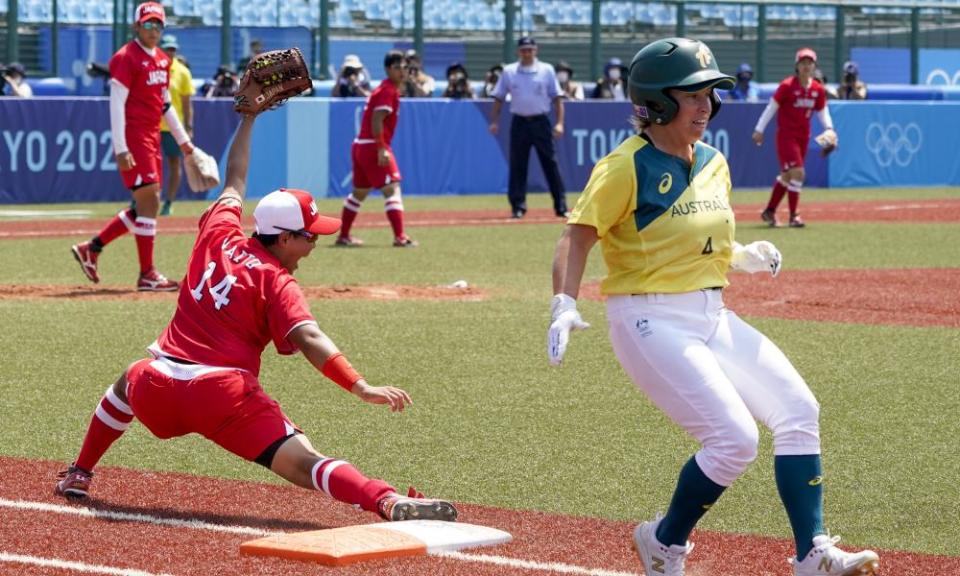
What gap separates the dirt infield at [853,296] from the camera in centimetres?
1228

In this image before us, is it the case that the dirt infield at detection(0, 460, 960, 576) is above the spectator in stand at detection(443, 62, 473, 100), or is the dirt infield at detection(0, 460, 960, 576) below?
below

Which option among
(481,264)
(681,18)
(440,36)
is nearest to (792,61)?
(681,18)

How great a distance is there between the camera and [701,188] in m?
5.55

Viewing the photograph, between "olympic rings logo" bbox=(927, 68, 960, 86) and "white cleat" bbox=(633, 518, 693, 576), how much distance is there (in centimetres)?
3340

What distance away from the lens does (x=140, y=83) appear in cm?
Result: 1280

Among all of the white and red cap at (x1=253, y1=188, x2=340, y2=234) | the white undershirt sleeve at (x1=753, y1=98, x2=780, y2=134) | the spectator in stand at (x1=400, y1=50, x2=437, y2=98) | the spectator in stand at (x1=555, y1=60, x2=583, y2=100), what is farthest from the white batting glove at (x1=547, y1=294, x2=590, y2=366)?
the spectator in stand at (x1=555, y1=60, x2=583, y2=100)

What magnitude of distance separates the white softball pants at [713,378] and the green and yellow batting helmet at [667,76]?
2.13 feet

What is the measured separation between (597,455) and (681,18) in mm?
24474

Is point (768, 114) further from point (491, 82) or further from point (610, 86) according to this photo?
point (610, 86)

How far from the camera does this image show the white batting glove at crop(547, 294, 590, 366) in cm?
515

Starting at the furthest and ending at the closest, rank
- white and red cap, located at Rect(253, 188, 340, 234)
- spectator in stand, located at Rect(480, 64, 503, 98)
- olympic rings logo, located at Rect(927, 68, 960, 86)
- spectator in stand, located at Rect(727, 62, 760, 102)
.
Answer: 1. olympic rings logo, located at Rect(927, 68, 960, 86)
2. spectator in stand, located at Rect(727, 62, 760, 102)
3. spectator in stand, located at Rect(480, 64, 503, 98)
4. white and red cap, located at Rect(253, 188, 340, 234)

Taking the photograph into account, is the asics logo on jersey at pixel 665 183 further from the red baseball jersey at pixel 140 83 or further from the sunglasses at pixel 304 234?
the red baseball jersey at pixel 140 83

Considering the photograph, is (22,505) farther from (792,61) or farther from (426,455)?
(792,61)

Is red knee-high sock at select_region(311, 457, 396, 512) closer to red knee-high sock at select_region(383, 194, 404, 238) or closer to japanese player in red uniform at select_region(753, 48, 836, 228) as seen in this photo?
red knee-high sock at select_region(383, 194, 404, 238)
